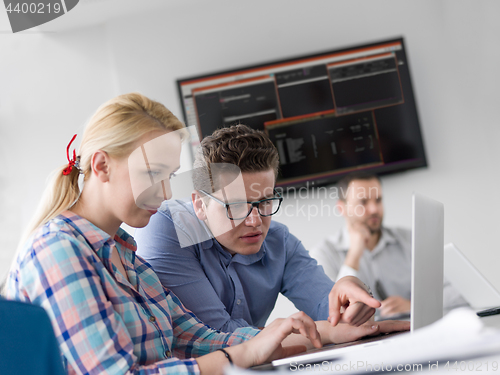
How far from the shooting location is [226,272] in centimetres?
125

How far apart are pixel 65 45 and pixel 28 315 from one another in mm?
2375

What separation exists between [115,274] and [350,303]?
491 millimetres

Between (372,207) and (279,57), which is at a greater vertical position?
(279,57)

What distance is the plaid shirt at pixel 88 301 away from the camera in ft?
2.30

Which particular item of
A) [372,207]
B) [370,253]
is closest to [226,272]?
[370,253]

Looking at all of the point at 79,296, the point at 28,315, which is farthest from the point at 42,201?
the point at 28,315

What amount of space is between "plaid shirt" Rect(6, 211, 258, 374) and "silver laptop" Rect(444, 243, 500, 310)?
2.86ft

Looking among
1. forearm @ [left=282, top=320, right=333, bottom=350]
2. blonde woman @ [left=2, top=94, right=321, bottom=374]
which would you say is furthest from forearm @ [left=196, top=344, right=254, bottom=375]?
forearm @ [left=282, top=320, right=333, bottom=350]

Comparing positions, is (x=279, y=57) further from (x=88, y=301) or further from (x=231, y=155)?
(x=88, y=301)

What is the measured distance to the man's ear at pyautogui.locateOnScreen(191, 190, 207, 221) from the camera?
124 centimetres

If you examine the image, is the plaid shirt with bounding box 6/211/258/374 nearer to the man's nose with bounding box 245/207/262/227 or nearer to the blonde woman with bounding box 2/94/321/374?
the blonde woman with bounding box 2/94/321/374

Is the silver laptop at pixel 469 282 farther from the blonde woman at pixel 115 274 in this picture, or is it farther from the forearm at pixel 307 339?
the blonde woman at pixel 115 274

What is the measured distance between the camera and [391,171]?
2.56m

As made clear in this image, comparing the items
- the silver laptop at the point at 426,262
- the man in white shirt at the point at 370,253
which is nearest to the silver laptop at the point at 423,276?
the silver laptop at the point at 426,262
